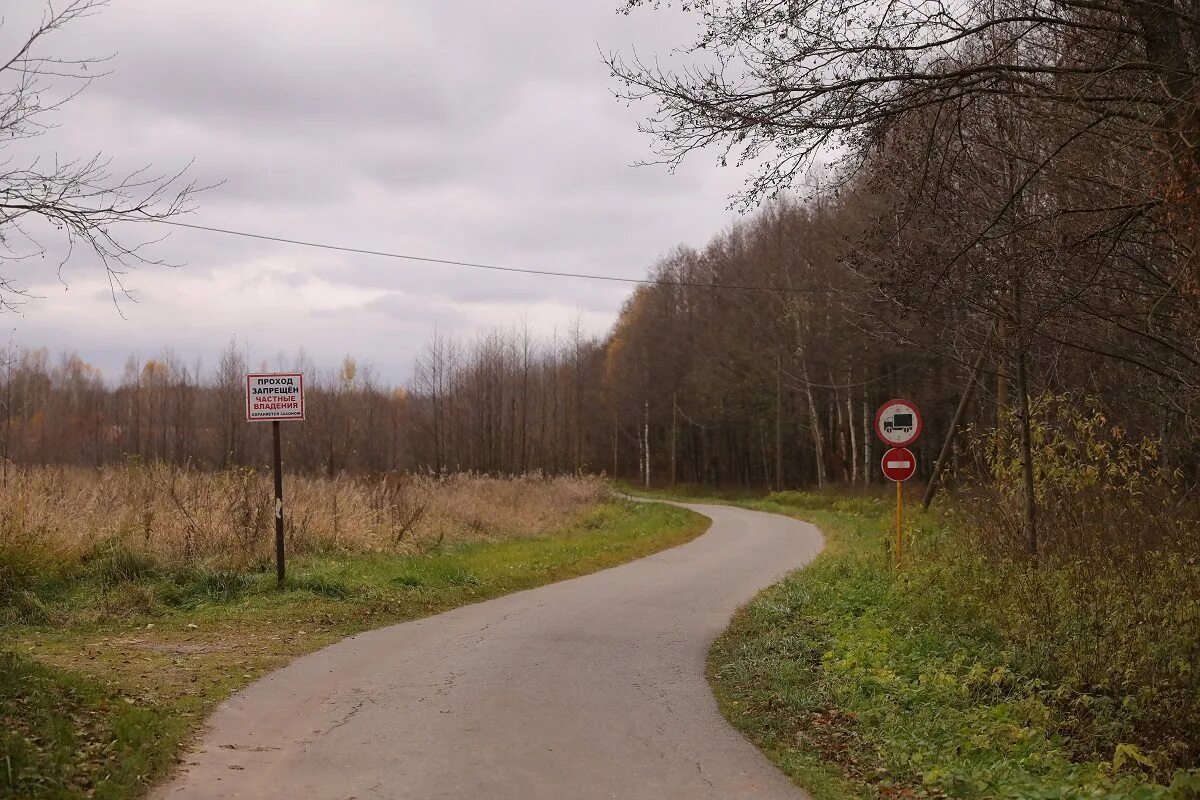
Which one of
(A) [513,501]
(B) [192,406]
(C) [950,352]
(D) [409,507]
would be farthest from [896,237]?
(B) [192,406]

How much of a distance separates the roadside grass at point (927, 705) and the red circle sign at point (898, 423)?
251 centimetres

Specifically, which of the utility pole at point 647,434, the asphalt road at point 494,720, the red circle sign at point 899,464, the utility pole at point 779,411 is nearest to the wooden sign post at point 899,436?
the red circle sign at point 899,464

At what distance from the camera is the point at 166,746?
242 inches

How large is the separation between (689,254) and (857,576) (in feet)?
185

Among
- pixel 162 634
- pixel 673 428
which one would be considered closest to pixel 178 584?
pixel 162 634

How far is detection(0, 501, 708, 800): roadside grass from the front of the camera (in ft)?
18.6

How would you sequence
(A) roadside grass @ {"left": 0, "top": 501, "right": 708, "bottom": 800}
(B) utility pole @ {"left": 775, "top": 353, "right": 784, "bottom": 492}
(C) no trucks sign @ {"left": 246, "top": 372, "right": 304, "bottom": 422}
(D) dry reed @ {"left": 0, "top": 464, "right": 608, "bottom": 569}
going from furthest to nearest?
1. (B) utility pole @ {"left": 775, "top": 353, "right": 784, "bottom": 492}
2. (D) dry reed @ {"left": 0, "top": 464, "right": 608, "bottom": 569}
3. (C) no trucks sign @ {"left": 246, "top": 372, "right": 304, "bottom": 422}
4. (A) roadside grass @ {"left": 0, "top": 501, "right": 708, "bottom": 800}

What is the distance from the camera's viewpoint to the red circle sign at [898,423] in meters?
14.2

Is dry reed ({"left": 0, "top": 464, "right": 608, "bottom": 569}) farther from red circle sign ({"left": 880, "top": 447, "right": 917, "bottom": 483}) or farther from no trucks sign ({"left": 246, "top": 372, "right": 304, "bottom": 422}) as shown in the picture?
red circle sign ({"left": 880, "top": 447, "right": 917, "bottom": 483})

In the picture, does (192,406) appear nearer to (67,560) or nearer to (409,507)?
(409,507)

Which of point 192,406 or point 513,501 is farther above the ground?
point 192,406

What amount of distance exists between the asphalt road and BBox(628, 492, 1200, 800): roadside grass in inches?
18.2

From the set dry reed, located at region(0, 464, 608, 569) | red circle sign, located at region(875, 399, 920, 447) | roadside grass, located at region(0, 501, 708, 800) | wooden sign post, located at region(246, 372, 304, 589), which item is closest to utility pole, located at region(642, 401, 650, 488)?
dry reed, located at region(0, 464, 608, 569)

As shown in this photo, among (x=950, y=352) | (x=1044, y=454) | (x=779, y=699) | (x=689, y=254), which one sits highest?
(x=689, y=254)
